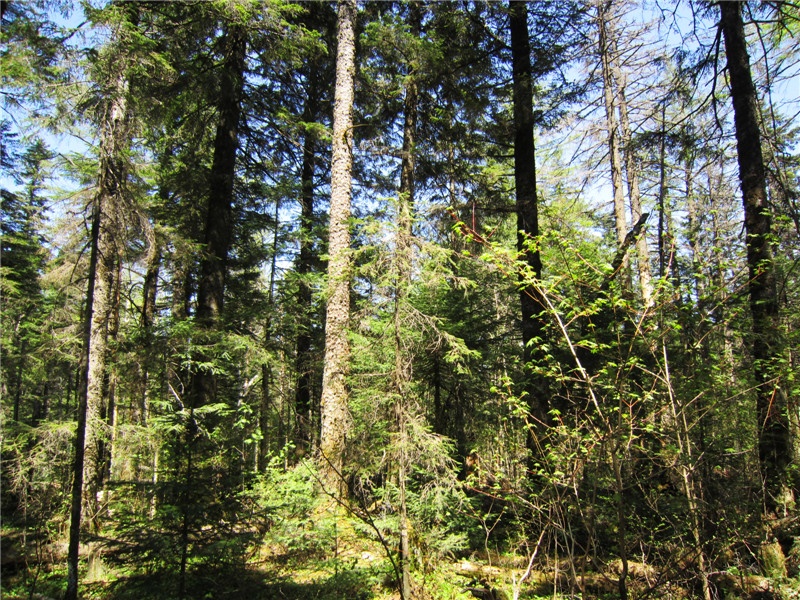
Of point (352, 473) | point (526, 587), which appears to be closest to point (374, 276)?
point (352, 473)

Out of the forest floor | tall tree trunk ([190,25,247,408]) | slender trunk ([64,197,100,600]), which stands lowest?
the forest floor

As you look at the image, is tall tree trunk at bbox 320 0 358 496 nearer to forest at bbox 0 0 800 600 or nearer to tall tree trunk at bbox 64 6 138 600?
forest at bbox 0 0 800 600

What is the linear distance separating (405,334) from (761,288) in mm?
5221

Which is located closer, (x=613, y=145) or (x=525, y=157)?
(x=525, y=157)

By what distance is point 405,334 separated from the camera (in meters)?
4.79

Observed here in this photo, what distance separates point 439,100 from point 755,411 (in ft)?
30.2

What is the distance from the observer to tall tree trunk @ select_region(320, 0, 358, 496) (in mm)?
6262

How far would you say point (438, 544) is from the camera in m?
5.16

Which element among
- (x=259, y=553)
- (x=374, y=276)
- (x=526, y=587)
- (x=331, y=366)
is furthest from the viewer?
(x=331, y=366)

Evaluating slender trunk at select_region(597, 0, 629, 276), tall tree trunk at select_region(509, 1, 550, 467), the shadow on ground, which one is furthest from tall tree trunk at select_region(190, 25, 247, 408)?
slender trunk at select_region(597, 0, 629, 276)

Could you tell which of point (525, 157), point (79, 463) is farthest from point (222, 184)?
point (525, 157)

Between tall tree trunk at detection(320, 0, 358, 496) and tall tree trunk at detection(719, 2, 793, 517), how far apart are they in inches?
207

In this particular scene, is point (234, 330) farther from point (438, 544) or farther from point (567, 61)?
point (567, 61)

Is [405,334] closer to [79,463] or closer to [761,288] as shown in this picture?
[79,463]
